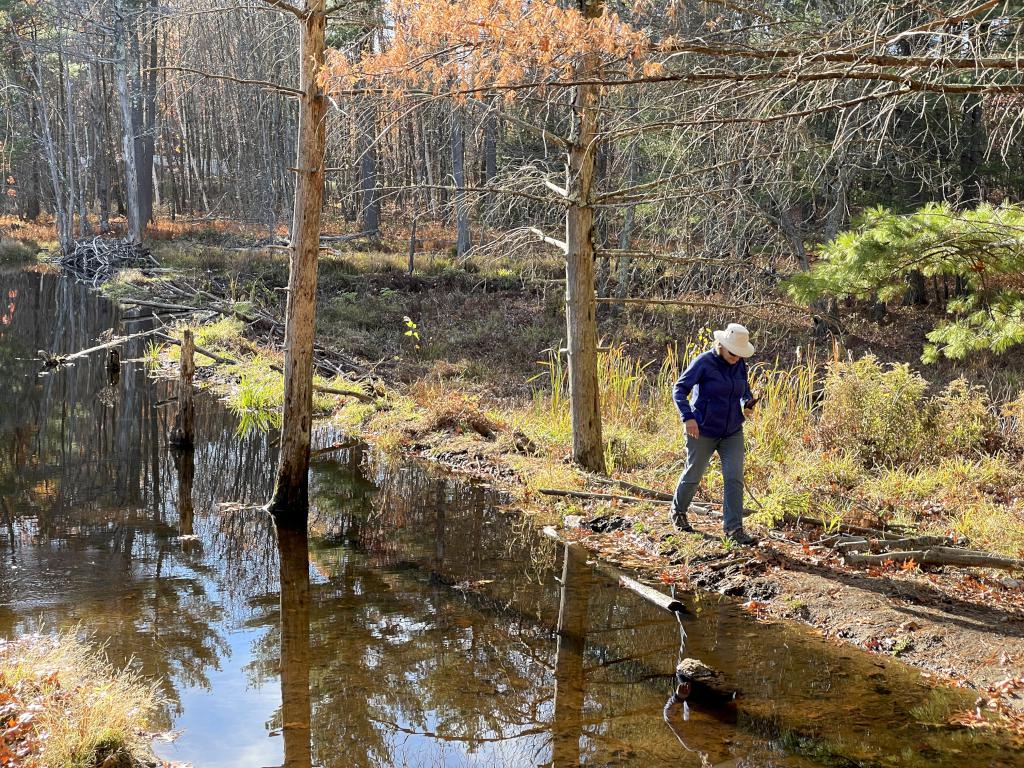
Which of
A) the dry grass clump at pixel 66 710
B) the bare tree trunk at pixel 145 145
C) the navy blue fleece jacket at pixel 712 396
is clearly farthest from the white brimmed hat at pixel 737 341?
the bare tree trunk at pixel 145 145

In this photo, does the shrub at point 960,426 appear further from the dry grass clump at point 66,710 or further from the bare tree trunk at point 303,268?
the dry grass clump at point 66,710

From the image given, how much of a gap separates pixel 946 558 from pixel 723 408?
6.86 ft

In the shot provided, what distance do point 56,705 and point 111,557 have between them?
3838 mm

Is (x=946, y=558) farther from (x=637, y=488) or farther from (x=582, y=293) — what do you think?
(x=582, y=293)

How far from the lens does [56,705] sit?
4.75m

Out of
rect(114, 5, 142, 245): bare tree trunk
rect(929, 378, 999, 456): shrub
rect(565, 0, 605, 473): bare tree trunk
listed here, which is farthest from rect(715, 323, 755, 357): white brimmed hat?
rect(114, 5, 142, 245): bare tree trunk

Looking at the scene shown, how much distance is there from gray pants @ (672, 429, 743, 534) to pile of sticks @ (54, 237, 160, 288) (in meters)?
28.4

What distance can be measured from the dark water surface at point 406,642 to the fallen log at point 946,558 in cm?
125

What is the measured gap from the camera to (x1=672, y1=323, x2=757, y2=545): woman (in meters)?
8.12

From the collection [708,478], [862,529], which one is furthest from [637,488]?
[862,529]

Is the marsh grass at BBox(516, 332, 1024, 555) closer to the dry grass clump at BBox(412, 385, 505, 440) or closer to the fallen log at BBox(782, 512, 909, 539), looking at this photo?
the fallen log at BBox(782, 512, 909, 539)

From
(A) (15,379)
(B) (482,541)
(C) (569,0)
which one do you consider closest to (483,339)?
(A) (15,379)

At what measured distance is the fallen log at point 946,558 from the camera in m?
7.21

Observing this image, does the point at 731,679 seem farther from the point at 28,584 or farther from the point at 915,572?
the point at 28,584
